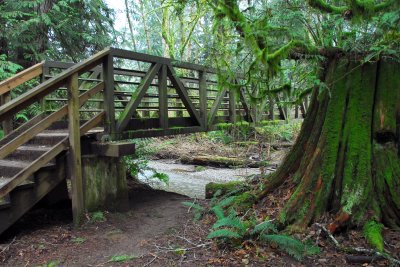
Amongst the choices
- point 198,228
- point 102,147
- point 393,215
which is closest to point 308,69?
point 393,215

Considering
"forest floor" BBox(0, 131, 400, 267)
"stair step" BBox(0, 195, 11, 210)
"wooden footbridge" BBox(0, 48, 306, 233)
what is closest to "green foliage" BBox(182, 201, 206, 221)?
"forest floor" BBox(0, 131, 400, 267)

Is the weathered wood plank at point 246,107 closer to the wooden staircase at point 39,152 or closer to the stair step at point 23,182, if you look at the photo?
the wooden staircase at point 39,152

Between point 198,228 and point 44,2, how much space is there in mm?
9740

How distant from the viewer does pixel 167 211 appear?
671 cm

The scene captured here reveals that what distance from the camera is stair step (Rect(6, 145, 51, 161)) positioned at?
19.6 ft

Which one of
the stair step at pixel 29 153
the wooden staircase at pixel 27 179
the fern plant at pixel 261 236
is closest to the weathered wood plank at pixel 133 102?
the wooden staircase at pixel 27 179

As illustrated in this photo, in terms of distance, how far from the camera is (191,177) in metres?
12.0

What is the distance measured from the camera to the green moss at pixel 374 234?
13.8 ft

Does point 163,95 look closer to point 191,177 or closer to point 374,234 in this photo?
point 374,234

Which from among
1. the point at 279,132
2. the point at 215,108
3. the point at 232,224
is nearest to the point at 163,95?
the point at 215,108

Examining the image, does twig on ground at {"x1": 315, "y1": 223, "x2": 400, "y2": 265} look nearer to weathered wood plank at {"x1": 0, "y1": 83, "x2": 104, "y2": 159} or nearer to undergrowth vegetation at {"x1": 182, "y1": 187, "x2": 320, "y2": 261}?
undergrowth vegetation at {"x1": 182, "y1": 187, "x2": 320, "y2": 261}

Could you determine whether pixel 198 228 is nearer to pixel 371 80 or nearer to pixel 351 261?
pixel 351 261

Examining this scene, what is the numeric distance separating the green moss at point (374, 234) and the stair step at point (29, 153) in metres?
4.83

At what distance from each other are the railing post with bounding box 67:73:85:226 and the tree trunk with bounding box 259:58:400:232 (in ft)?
10.5
